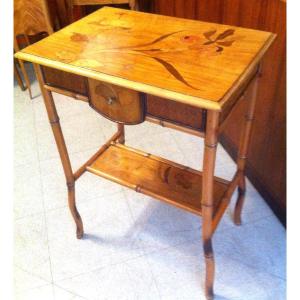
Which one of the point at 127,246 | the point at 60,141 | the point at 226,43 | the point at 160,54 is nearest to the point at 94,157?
the point at 60,141

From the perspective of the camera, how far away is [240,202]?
1322mm

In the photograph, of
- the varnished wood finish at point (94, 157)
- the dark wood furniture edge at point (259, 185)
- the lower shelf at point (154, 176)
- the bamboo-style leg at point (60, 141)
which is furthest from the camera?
the dark wood furniture edge at point (259, 185)

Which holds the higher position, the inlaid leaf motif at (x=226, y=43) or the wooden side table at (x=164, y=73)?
the inlaid leaf motif at (x=226, y=43)

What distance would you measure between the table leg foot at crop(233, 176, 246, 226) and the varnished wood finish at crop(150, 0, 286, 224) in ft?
0.55

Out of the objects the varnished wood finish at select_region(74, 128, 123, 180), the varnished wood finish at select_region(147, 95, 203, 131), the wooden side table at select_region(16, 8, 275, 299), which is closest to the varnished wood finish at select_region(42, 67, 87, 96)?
the wooden side table at select_region(16, 8, 275, 299)

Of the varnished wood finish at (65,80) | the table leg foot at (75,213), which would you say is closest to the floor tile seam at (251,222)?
the table leg foot at (75,213)

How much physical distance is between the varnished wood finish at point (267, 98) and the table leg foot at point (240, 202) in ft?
0.55

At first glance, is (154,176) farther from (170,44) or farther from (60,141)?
(170,44)

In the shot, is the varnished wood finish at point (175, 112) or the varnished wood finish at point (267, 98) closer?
the varnished wood finish at point (175, 112)

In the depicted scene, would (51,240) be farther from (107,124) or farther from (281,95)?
(281,95)

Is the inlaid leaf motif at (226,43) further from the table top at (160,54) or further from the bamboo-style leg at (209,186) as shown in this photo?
the bamboo-style leg at (209,186)

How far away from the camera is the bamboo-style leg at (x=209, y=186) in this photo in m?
0.76

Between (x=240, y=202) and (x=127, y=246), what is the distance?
1.59 feet
